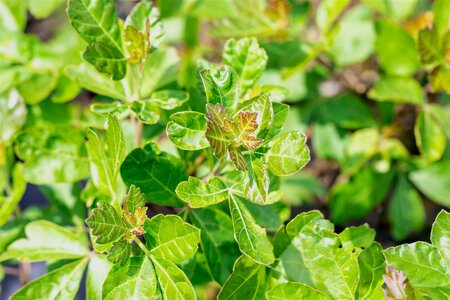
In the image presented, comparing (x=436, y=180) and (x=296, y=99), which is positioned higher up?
(x=296, y=99)

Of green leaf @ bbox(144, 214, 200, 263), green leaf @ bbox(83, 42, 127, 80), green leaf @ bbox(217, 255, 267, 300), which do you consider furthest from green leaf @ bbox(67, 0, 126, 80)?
green leaf @ bbox(217, 255, 267, 300)

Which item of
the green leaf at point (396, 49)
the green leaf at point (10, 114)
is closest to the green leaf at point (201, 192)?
the green leaf at point (10, 114)

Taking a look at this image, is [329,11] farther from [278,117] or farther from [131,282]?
[131,282]

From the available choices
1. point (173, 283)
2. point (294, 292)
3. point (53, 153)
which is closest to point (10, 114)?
point (53, 153)

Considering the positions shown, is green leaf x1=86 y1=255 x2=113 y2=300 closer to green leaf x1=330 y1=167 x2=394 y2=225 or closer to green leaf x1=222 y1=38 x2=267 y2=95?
green leaf x1=222 y1=38 x2=267 y2=95

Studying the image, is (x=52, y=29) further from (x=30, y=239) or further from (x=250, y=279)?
(x=250, y=279)

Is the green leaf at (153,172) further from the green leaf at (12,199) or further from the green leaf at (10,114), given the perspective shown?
the green leaf at (10,114)
